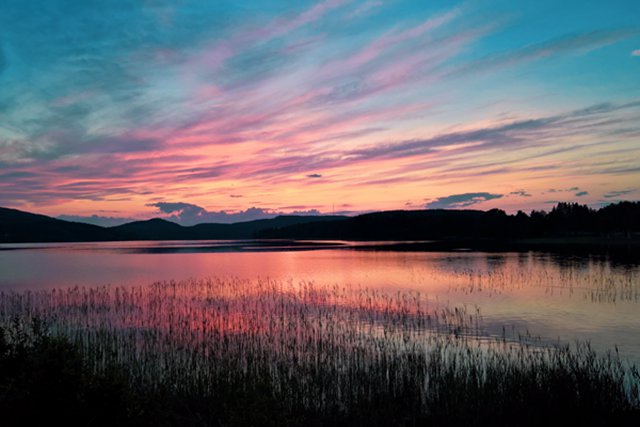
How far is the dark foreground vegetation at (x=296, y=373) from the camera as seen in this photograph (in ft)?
28.6

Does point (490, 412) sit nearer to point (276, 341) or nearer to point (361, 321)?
point (276, 341)

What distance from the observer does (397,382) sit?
47.8 feet

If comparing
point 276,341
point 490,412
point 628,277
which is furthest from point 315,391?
point 628,277

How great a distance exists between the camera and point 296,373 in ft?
52.2

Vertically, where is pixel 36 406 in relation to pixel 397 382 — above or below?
above

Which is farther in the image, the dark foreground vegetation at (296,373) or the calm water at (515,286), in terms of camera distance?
the calm water at (515,286)

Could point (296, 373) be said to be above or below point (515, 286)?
above

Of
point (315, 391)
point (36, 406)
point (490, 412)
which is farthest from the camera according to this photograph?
point (315, 391)

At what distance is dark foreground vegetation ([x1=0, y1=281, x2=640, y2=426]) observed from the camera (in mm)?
8727

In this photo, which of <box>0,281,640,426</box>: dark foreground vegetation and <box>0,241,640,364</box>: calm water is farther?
<box>0,241,640,364</box>: calm water

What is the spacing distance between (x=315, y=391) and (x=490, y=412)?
198 inches

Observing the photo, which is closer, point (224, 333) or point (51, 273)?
point (224, 333)

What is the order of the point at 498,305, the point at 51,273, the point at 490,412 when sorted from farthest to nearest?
the point at 51,273, the point at 498,305, the point at 490,412

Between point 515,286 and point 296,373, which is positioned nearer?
point 296,373
